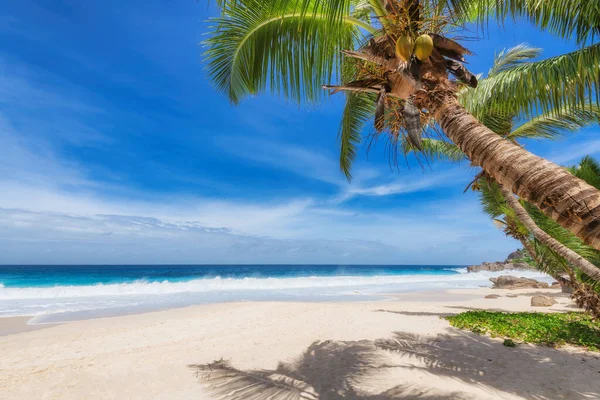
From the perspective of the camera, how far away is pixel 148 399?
3764mm

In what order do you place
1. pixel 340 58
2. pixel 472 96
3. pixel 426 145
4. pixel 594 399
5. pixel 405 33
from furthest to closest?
pixel 426 145, pixel 472 96, pixel 340 58, pixel 594 399, pixel 405 33

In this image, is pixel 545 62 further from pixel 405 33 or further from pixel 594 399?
pixel 594 399

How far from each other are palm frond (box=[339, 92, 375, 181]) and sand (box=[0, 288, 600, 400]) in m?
3.79

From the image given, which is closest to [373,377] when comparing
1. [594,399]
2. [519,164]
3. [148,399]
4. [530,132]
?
[594,399]

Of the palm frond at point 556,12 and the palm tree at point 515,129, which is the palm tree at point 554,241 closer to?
the palm tree at point 515,129

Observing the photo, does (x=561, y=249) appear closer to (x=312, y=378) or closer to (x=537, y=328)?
(x=537, y=328)

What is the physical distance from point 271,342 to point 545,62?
6258 millimetres

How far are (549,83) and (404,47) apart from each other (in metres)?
2.78

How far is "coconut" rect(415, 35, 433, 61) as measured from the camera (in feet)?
8.77

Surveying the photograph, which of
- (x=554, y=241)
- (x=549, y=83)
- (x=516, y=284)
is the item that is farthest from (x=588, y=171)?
(x=516, y=284)

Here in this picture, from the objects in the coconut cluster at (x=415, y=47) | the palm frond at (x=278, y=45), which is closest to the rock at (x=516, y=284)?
the palm frond at (x=278, y=45)

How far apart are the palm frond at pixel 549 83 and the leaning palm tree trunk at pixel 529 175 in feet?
8.02

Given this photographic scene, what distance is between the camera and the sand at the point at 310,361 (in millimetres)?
3887

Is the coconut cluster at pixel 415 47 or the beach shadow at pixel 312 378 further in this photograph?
the beach shadow at pixel 312 378
